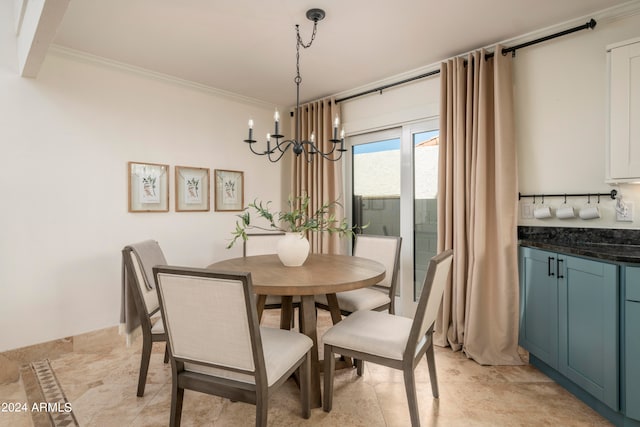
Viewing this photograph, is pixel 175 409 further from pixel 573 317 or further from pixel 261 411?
pixel 573 317

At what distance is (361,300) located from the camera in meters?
2.51

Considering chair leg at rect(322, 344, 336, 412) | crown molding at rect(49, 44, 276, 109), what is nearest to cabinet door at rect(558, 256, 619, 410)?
chair leg at rect(322, 344, 336, 412)

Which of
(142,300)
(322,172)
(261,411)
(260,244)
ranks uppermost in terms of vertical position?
(322,172)

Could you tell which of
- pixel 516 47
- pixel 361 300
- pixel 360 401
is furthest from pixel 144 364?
pixel 516 47

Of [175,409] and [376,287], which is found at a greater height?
[376,287]

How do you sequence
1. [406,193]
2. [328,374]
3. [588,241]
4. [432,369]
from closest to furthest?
1. [328,374]
2. [432,369]
3. [588,241]
4. [406,193]

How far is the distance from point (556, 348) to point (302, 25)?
9.19ft

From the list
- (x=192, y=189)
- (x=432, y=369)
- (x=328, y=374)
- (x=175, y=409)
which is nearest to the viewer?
(x=175, y=409)

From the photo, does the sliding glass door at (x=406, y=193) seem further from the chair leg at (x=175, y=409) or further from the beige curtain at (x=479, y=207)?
the chair leg at (x=175, y=409)

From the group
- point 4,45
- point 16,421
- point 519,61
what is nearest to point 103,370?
point 16,421

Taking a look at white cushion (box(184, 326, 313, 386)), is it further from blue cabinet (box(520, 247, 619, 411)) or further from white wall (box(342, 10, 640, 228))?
white wall (box(342, 10, 640, 228))

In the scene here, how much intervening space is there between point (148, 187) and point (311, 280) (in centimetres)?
220

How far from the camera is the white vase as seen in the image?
2.28 metres

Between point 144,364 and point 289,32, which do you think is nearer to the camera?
point 144,364
